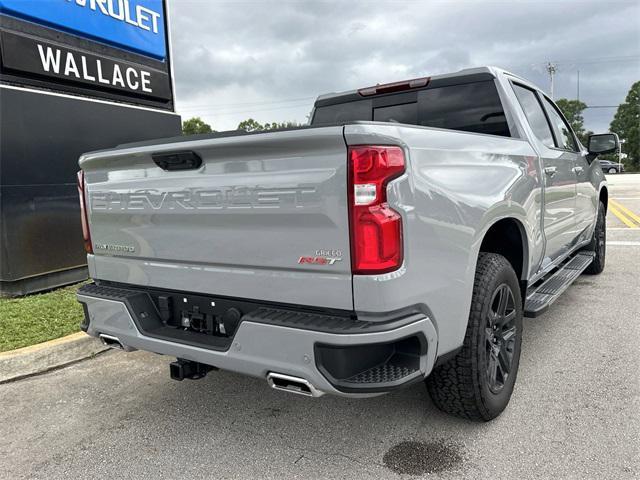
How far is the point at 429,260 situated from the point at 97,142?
18.8 ft

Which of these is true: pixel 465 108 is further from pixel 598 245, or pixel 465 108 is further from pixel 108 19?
pixel 108 19

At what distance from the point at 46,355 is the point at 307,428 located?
2.28 meters

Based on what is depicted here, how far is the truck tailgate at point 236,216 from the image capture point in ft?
7.06

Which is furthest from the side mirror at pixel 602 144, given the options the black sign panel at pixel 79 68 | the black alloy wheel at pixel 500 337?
the black sign panel at pixel 79 68

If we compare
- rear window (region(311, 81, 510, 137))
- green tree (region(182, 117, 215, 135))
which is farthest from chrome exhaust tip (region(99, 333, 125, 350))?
green tree (region(182, 117, 215, 135))

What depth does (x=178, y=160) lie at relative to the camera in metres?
2.59

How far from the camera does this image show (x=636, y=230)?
396 inches

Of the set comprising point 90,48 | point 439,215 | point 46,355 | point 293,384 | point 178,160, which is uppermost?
point 90,48

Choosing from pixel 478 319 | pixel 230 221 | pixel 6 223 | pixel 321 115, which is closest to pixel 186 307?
pixel 230 221

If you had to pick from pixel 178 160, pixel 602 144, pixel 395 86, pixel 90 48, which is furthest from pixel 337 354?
pixel 90 48

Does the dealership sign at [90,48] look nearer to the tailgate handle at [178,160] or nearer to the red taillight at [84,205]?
the red taillight at [84,205]

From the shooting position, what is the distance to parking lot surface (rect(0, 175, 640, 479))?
100 inches

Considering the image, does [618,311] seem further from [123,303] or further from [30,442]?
[30,442]

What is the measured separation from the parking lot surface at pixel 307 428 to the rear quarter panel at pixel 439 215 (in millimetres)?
669
